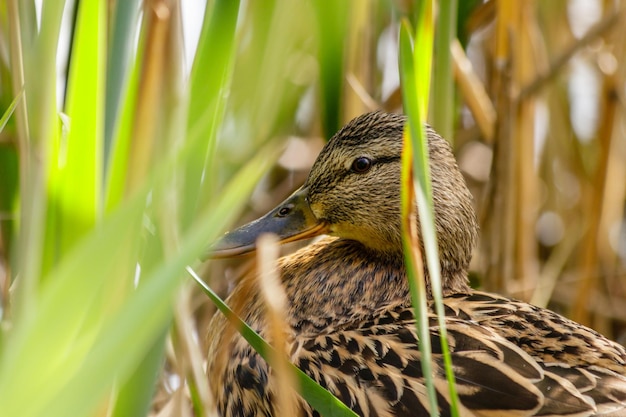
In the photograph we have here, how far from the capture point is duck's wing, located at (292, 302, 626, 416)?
143 centimetres

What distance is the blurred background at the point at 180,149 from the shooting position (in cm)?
92

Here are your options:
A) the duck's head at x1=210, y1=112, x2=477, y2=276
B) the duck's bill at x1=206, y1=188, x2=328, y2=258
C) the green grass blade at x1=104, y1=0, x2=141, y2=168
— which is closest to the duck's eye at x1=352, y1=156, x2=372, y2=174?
the duck's head at x1=210, y1=112, x2=477, y2=276

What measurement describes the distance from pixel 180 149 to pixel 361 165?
0.87m

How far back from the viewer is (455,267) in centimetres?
189

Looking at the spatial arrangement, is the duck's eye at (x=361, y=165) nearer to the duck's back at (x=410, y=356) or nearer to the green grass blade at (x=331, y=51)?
the green grass blade at (x=331, y=51)

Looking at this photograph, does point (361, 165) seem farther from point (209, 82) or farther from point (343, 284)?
point (209, 82)

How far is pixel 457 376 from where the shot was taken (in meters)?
1.48

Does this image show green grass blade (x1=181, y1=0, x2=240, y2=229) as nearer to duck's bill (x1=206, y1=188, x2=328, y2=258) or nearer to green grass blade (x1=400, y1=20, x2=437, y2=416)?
green grass blade (x1=400, y1=20, x2=437, y2=416)

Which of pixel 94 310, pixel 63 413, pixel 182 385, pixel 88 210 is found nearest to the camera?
pixel 63 413

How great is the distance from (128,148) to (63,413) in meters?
0.40

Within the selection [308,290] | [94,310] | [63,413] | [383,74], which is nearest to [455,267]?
[308,290]

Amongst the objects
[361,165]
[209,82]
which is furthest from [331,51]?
[209,82]

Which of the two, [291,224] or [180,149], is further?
[291,224]

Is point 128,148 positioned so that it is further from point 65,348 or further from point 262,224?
point 262,224
